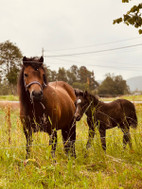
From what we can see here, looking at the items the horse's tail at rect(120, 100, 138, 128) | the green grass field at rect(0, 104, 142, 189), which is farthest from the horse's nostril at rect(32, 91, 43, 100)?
the horse's tail at rect(120, 100, 138, 128)

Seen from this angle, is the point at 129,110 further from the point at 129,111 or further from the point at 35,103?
the point at 35,103

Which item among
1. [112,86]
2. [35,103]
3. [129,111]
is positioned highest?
[112,86]

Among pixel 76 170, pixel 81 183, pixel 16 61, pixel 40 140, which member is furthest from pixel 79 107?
pixel 16 61

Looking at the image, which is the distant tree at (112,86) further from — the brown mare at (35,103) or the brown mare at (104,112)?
the brown mare at (35,103)

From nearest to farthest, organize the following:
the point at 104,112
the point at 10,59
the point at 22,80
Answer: the point at 22,80
the point at 104,112
the point at 10,59

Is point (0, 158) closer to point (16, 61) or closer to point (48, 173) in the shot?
point (48, 173)

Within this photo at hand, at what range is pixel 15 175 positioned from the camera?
2844mm

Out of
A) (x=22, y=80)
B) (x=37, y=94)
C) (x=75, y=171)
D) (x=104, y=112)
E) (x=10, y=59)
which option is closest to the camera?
(x=75, y=171)

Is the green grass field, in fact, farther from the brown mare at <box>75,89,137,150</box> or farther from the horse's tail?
the horse's tail

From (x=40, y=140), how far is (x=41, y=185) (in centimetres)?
93

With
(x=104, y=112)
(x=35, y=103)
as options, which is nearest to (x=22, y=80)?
(x=35, y=103)

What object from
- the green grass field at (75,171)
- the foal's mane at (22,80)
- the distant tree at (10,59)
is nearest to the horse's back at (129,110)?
the green grass field at (75,171)

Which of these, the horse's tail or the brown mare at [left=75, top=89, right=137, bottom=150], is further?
the horse's tail

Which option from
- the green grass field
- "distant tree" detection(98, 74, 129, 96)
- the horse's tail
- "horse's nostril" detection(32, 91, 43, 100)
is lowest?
the green grass field
